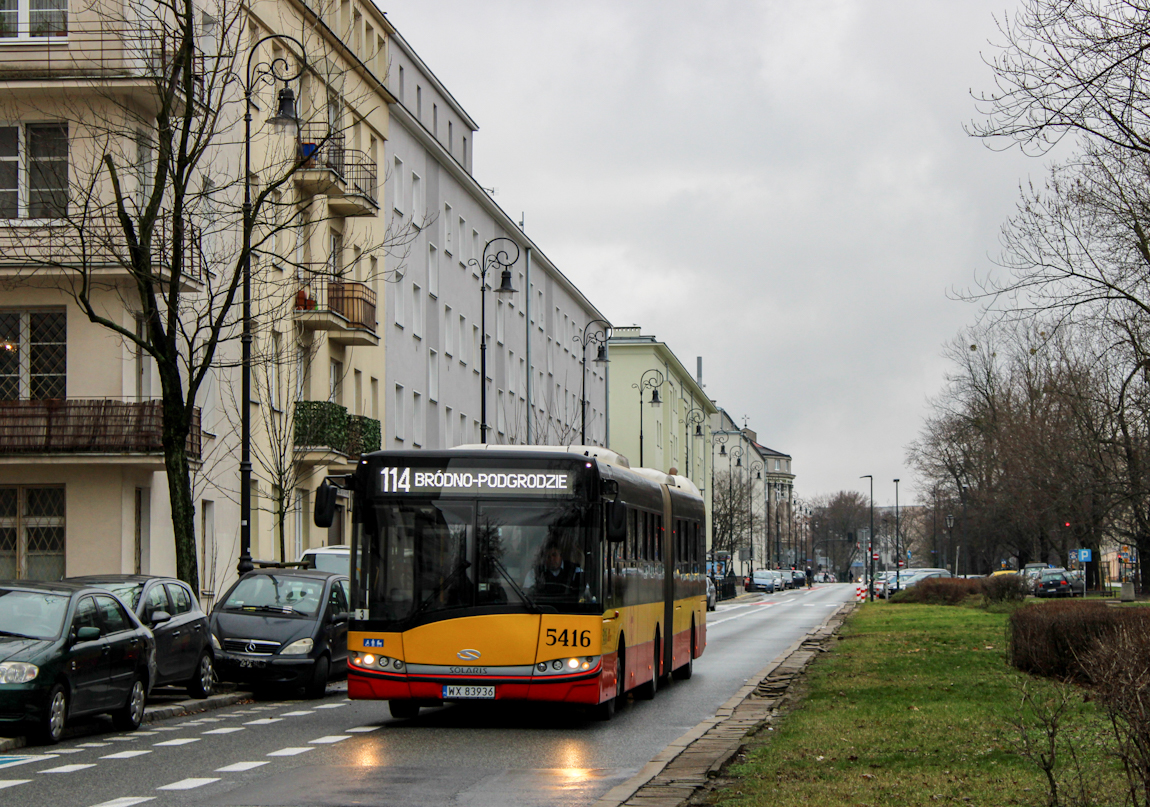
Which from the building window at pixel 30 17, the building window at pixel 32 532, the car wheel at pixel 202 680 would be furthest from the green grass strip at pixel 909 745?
the building window at pixel 30 17

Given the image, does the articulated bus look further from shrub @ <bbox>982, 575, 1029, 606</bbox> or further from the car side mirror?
shrub @ <bbox>982, 575, 1029, 606</bbox>

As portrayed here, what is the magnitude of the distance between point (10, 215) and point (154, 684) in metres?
17.2

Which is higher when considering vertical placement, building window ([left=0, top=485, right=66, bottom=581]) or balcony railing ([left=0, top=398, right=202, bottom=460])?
balcony railing ([left=0, top=398, right=202, bottom=460])

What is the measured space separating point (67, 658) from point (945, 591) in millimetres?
47339

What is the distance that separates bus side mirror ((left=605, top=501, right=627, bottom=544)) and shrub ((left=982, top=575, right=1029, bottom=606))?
36.4m

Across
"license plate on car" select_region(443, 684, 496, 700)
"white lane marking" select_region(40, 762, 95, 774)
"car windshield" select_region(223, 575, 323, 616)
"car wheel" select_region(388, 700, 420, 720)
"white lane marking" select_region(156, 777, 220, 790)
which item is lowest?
"car wheel" select_region(388, 700, 420, 720)

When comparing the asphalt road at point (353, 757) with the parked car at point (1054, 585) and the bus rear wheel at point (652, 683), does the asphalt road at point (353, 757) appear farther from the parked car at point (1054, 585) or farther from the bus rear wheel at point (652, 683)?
the parked car at point (1054, 585)

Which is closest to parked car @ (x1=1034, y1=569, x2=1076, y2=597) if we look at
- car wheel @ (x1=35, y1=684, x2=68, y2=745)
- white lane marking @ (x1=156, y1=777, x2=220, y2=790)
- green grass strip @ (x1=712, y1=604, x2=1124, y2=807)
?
green grass strip @ (x1=712, y1=604, x2=1124, y2=807)

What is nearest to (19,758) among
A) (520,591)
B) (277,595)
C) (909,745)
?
(520,591)

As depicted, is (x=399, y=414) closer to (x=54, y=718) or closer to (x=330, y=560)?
(x=330, y=560)

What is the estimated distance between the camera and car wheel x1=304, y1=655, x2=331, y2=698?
2145cm

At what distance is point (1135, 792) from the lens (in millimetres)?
7129

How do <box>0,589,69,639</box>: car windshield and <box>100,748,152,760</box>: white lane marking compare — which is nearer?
<box>100,748,152,760</box>: white lane marking

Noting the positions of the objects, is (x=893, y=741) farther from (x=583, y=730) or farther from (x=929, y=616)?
(x=929, y=616)
